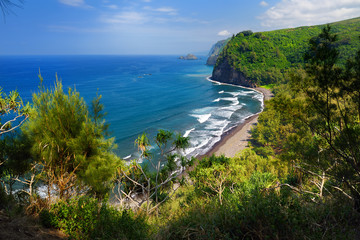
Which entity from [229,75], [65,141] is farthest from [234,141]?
[229,75]

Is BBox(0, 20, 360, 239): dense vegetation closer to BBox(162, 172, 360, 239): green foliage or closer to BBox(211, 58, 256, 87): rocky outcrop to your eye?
BBox(162, 172, 360, 239): green foliage

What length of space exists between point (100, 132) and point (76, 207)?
118 inches

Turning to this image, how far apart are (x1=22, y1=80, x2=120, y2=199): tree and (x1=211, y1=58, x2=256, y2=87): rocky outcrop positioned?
7166cm

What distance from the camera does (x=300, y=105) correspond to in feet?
22.5

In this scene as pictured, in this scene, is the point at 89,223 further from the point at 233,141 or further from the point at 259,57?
the point at 259,57

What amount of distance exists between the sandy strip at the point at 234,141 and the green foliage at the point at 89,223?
20.9 metres

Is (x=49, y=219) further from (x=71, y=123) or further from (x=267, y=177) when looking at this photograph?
(x=267, y=177)

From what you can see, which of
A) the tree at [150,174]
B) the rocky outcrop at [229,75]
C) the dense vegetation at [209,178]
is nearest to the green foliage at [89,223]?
the dense vegetation at [209,178]

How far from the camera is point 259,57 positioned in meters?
84.9

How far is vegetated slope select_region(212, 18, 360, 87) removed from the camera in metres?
72.5

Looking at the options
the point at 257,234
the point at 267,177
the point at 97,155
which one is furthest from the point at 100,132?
the point at 267,177

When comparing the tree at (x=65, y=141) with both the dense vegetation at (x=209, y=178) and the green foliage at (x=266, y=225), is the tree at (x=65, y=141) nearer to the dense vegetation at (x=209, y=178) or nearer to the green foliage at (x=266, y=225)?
the dense vegetation at (x=209, y=178)

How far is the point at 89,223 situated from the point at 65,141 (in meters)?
3.01

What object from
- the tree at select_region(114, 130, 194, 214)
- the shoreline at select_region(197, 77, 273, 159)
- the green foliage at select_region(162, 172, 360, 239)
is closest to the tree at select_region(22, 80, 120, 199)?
the tree at select_region(114, 130, 194, 214)
